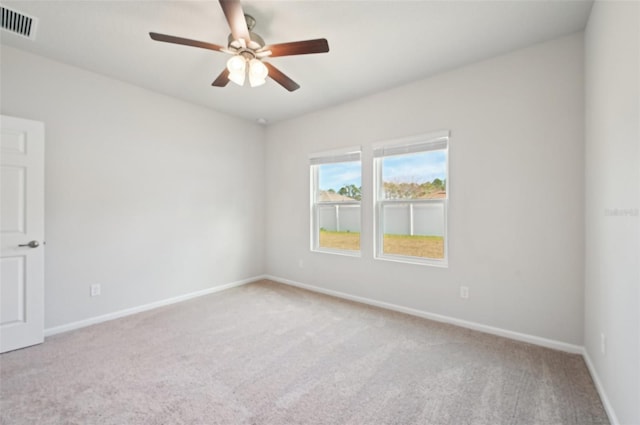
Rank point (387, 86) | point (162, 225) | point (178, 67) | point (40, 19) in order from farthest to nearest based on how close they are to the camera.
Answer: point (162, 225)
point (387, 86)
point (178, 67)
point (40, 19)

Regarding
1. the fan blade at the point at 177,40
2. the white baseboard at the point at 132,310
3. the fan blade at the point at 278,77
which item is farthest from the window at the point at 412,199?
the white baseboard at the point at 132,310

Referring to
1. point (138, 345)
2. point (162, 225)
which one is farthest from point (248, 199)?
point (138, 345)

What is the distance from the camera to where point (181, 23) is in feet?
7.27

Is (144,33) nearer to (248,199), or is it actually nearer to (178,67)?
(178,67)

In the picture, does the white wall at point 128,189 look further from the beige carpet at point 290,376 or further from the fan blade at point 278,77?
the fan blade at point 278,77

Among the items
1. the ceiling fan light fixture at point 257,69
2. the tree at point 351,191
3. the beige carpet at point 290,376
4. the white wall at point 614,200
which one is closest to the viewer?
the white wall at point 614,200

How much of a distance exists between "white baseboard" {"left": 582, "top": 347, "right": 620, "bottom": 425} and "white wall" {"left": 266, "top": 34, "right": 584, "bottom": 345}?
19 cm

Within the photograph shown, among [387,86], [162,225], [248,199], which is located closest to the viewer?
[387,86]

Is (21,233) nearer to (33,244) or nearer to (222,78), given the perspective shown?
(33,244)

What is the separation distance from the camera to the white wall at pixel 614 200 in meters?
1.37

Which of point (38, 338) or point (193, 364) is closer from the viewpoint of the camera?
point (193, 364)

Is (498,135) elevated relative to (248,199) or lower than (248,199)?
elevated

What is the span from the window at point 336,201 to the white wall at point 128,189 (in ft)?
4.06

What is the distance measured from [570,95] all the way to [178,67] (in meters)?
3.72
